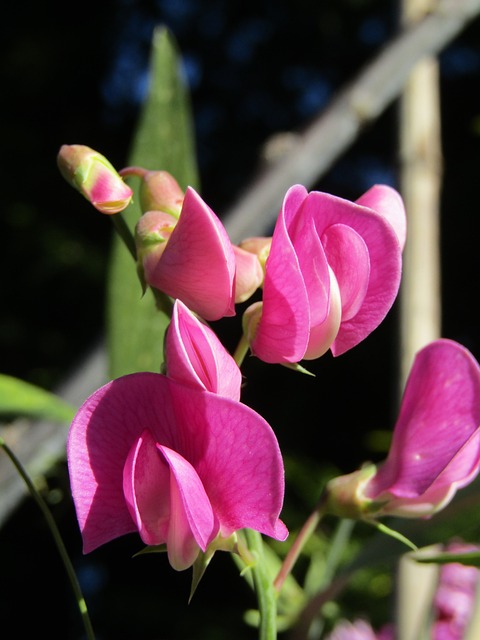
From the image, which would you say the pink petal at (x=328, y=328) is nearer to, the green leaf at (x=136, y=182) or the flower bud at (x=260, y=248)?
the flower bud at (x=260, y=248)

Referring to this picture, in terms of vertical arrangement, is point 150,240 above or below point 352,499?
above

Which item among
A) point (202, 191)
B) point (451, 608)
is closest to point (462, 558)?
point (451, 608)

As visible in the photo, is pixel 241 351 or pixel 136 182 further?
pixel 136 182

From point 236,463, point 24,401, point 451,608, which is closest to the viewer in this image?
point 236,463

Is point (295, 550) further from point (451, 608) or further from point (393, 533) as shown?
point (451, 608)

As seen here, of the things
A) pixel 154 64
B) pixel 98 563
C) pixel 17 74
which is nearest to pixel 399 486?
pixel 154 64

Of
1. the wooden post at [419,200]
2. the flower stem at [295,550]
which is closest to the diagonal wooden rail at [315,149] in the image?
the wooden post at [419,200]

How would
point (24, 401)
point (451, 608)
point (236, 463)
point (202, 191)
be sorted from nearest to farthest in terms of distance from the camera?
1. point (236, 463)
2. point (24, 401)
3. point (451, 608)
4. point (202, 191)
